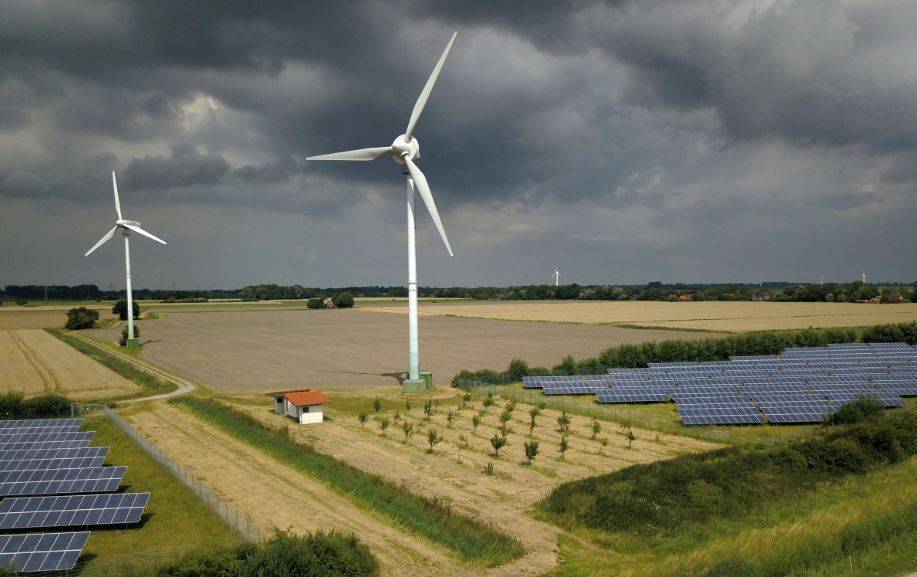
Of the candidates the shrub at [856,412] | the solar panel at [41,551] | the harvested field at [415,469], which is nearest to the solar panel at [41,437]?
the harvested field at [415,469]

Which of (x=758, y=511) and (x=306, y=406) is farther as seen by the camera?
(x=306, y=406)

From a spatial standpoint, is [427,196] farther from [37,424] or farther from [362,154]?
[37,424]

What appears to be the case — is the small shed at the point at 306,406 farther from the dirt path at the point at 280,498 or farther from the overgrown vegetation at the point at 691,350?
the overgrown vegetation at the point at 691,350

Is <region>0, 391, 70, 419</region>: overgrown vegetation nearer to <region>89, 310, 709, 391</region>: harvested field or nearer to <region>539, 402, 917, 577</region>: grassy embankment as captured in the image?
<region>89, 310, 709, 391</region>: harvested field

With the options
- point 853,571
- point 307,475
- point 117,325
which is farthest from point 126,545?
point 117,325

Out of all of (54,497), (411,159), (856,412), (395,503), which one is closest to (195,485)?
(54,497)

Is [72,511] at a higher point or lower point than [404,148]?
lower
